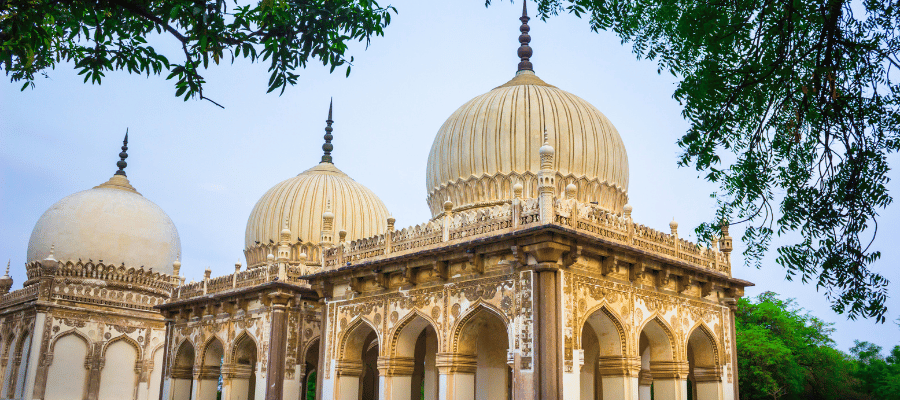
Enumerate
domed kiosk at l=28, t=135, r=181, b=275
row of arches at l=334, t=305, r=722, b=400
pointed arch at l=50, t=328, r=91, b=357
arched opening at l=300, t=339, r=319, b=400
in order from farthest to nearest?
domed kiosk at l=28, t=135, r=181, b=275 → pointed arch at l=50, t=328, r=91, b=357 → arched opening at l=300, t=339, r=319, b=400 → row of arches at l=334, t=305, r=722, b=400

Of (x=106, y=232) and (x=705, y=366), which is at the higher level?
(x=106, y=232)

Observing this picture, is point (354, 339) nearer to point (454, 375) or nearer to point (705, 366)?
point (454, 375)

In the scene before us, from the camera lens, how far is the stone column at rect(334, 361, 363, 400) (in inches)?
619

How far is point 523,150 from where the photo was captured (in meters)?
16.9

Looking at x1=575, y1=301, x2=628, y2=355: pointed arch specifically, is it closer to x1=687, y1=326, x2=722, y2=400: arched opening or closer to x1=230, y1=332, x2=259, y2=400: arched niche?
x1=687, y1=326, x2=722, y2=400: arched opening

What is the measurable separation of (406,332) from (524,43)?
29.4ft

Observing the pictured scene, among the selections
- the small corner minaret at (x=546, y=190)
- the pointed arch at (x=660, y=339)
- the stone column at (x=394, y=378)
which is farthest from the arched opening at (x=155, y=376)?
the small corner minaret at (x=546, y=190)

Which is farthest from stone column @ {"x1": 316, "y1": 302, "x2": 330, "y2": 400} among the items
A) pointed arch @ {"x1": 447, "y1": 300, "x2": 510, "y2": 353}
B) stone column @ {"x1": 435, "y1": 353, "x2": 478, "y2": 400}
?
pointed arch @ {"x1": 447, "y1": 300, "x2": 510, "y2": 353}

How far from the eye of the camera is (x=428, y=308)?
47.1 feet

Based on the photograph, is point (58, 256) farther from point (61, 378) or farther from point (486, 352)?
point (486, 352)

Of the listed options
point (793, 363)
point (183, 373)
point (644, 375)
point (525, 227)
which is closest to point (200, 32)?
point (525, 227)

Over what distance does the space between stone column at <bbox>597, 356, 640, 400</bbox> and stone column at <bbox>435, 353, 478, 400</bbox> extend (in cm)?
250

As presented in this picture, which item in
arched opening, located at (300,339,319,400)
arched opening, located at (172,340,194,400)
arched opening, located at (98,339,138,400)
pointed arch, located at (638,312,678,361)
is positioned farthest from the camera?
arched opening, located at (98,339,138,400)

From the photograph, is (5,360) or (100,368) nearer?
(100,368)
